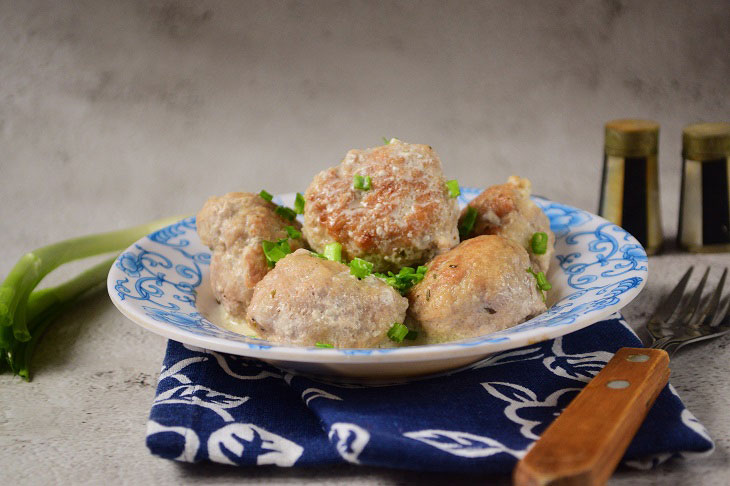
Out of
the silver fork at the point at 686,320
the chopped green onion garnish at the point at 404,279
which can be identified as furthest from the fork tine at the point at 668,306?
the chopped green onion garnish at the point at 404,279

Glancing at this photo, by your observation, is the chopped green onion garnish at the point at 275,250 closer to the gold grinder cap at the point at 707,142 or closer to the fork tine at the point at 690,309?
the fork tine at the point at 690,309

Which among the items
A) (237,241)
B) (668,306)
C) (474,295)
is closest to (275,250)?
(237,241)

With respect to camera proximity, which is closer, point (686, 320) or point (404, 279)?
point (404, 279)

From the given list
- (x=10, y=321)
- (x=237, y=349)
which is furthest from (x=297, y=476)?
(x=10, y=321)

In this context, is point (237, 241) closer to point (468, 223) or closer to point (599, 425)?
point (468, 223)

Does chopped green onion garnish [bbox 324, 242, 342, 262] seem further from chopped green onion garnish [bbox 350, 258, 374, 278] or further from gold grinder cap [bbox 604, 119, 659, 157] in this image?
gold grinder cap [bbox 604, 119, 659, 157]

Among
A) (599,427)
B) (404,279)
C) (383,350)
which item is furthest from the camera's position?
(404,279)
